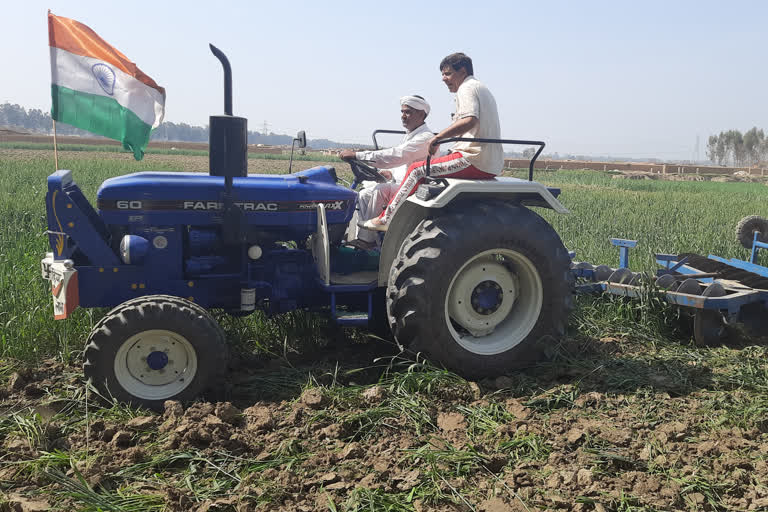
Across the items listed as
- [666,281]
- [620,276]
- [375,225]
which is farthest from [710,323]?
[375,225]

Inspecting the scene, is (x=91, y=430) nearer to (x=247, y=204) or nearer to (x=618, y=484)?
(x=247, y=204)

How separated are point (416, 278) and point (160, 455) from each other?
176 centimetres

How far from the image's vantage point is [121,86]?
14.5 feet

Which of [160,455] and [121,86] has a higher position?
[121,86]

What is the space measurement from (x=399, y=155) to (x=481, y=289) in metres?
1.37

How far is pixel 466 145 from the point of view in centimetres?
441

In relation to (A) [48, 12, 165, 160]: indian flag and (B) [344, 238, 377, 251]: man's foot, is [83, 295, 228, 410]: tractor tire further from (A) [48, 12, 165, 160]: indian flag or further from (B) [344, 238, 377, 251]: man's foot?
(A) [48, 12, 165, 160]: indian flag

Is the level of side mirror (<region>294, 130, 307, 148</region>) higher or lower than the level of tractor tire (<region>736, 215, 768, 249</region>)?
higher

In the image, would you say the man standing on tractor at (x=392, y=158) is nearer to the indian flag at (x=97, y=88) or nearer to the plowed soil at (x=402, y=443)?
the plowed soil at (x=402, y=443)

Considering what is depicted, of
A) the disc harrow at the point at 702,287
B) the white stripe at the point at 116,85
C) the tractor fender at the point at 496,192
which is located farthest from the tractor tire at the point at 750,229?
the white stripe at the point at 116,85

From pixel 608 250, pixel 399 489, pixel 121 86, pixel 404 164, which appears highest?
pixel 121 86

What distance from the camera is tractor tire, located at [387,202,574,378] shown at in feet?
12.6

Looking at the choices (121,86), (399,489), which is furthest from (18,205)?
(399,489)

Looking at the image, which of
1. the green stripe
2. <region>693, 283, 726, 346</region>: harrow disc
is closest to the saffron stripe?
the green stripe
